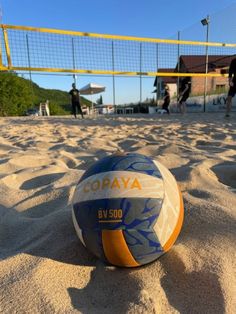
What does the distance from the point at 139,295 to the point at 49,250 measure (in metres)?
0.51

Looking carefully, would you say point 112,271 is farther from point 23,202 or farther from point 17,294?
point 23,202

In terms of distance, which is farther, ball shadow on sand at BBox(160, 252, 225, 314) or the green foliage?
the green foliage

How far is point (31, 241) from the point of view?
4.78 ft

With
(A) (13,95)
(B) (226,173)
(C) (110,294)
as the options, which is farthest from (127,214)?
(A) (13,95)

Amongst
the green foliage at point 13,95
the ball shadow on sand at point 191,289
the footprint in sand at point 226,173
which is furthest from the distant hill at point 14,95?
the ball shadow on sand at point 191,289

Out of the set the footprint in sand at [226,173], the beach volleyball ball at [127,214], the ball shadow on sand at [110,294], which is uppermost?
the beach volleyball ball at [127,214]

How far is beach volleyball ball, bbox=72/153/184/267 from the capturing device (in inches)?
44.9

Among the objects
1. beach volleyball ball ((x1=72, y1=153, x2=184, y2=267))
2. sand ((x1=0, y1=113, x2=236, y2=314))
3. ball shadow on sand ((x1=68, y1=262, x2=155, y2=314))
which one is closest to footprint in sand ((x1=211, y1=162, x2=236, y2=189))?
sand ((x1=0, y1=113, x2=236, y2=314))

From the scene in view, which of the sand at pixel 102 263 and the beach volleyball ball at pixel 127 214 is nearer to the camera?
the sand at pixel 102 263

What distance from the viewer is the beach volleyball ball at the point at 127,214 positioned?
1.14 metres

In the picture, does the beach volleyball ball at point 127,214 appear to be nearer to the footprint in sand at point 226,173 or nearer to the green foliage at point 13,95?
the footprint in sand at point 226,173

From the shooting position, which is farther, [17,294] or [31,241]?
[31,241]

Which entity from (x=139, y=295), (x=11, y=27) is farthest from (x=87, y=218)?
(x=11, y=27)

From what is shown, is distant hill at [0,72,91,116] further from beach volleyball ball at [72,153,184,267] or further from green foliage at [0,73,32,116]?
beach volleyball ball at [72,153,184,267]
